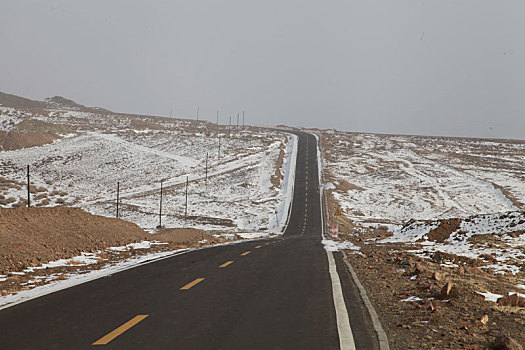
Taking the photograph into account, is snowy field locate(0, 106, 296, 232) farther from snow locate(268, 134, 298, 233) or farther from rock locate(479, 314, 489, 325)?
rock locate(479, 314, 489, 325)

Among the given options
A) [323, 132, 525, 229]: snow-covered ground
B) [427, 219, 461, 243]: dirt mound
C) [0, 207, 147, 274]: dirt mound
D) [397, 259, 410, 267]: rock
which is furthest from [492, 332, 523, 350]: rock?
[323, 132, 525, 229]: snow-covered ground

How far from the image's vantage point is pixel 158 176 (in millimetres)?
82812

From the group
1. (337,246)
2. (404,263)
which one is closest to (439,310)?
(404,263)

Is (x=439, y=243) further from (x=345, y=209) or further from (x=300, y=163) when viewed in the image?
(x=300, y=163)

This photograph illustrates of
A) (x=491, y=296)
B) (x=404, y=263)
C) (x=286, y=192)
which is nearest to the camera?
(x=491, y=296)

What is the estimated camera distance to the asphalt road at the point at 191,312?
5363 millimetres

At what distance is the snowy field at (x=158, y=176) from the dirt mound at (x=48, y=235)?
30.6 metres

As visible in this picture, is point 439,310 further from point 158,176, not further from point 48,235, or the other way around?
point 158,176

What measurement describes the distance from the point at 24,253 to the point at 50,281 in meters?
4.32

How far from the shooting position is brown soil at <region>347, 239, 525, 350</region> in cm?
571

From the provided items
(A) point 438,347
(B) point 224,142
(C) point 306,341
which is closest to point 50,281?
(C) point 306,341

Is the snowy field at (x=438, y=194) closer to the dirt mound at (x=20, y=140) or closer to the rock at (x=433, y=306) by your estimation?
the rock at (x=433, y=306)

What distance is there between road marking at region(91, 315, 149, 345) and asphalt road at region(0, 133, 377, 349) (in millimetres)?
15

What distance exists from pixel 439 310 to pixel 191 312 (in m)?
4.69
